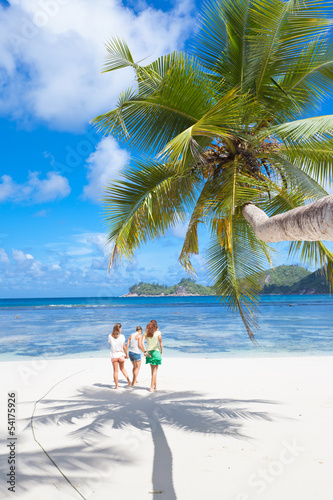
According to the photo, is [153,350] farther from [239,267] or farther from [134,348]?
[239,267]

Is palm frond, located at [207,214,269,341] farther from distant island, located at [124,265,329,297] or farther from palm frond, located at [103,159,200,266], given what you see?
distant island, located at [124,265,329,297]

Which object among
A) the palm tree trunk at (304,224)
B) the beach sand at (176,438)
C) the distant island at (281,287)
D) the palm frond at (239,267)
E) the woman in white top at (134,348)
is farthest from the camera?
the distant island at (281,287)

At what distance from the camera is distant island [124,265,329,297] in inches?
2928

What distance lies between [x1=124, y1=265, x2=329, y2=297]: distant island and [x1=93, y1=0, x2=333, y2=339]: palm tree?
63.1 metres

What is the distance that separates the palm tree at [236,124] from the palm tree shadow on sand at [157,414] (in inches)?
75.1

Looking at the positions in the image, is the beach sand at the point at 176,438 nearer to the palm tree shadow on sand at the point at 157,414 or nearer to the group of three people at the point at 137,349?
the palm tree shadow on sand at the point at 157,414

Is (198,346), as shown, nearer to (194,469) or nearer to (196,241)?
(196,241)

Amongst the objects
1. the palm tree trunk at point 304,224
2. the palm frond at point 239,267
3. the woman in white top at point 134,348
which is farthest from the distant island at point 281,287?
the palm tree trunk at point 304,224

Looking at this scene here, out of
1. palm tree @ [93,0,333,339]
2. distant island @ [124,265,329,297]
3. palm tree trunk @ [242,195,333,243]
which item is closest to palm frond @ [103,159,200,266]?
palm tree @ [93,0,333,339]

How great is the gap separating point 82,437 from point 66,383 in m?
3.77

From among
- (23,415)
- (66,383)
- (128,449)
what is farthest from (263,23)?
(66,383)

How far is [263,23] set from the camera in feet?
15.7

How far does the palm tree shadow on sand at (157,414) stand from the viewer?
209 inches

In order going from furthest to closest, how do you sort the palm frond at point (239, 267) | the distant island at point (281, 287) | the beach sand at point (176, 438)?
the distant island at point (281, 287)
the palm frond at point (239, 267)
the beach sand at point (176, 438)
